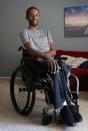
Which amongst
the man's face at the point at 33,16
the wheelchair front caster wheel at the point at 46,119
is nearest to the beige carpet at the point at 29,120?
the wheelchair front caster wheel at the point at 46,119

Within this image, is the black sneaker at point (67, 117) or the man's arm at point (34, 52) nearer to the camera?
the black sneaker at point (67, 117)

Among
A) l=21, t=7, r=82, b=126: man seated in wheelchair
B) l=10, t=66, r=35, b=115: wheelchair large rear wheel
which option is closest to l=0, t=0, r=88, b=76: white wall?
l=10, t=66, r=35, b=115: wheelchair large rear wheel

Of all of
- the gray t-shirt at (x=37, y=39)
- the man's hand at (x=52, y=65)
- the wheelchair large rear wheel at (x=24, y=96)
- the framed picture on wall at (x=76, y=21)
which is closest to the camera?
the man's hand at (x=52, y=65)

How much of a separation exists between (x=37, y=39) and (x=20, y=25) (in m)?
2.50

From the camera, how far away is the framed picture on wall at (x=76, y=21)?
477 cm

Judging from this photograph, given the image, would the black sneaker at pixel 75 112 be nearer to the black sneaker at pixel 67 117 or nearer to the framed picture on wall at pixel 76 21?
the black sneaker at pixel 67 117

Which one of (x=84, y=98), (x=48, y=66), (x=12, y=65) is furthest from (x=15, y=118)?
(x=12, y=65)

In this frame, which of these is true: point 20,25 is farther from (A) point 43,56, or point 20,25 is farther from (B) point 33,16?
(A) point 43,56

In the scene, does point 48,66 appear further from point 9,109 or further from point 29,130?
point 9,109

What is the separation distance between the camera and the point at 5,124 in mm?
2453

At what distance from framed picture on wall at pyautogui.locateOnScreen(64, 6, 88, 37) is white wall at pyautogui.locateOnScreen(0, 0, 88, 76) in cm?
8

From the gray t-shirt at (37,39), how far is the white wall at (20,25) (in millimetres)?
2213

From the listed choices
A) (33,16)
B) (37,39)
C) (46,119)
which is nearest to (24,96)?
(46,119)

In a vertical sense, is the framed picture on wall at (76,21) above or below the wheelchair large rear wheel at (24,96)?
above
